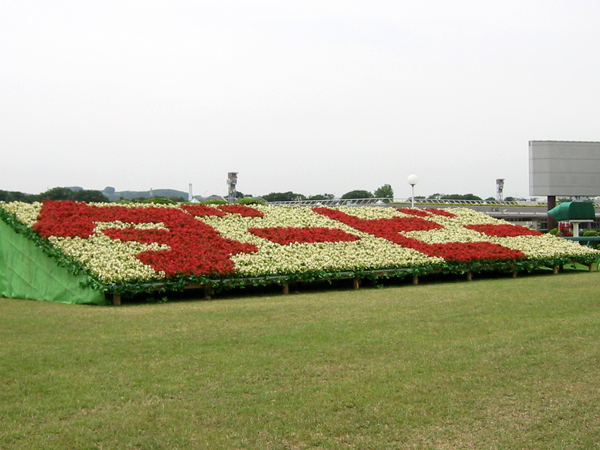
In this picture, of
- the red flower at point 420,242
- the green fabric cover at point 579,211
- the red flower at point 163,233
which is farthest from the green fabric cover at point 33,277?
the green fabric cover at point 579,211

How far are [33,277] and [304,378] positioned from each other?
839cm

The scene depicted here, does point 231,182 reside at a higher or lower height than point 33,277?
higher

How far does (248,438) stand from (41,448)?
1406 mm

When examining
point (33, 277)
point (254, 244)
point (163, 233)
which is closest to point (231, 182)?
point (254, 244)

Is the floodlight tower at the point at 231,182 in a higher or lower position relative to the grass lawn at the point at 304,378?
higher

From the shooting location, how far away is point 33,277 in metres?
12.7

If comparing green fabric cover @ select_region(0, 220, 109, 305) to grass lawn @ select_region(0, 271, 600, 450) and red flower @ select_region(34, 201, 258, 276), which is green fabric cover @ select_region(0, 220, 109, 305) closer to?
red flower @ select_region(34, 201, 258, 276)

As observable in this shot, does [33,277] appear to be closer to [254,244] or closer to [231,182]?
[254,244]

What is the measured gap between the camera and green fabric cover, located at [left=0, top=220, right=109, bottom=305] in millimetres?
11766

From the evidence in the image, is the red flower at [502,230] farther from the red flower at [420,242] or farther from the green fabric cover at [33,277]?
the green fabric cover at [33,277]

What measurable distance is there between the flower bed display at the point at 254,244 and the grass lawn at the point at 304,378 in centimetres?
224

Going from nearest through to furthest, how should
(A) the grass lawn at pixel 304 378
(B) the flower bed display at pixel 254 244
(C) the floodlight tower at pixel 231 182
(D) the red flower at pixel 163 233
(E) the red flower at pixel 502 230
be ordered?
(A) the grass lawn at pixel 304 378 < (B) the flower bed display at pixel 254 244 < (D) the red flower at pixel 163 233 < (E) the red flower at pixel 502 230 < (C) the floodlight tower at pixel 231 182

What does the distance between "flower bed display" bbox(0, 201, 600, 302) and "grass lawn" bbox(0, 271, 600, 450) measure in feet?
7.35

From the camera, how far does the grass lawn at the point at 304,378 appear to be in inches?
186
